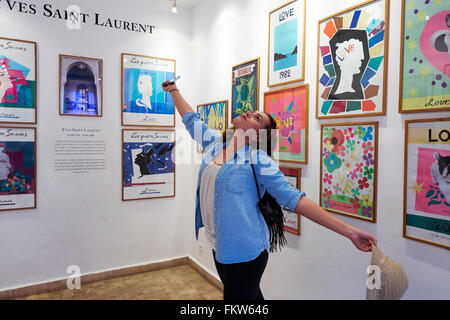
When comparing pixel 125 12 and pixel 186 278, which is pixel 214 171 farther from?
pixel 125 12

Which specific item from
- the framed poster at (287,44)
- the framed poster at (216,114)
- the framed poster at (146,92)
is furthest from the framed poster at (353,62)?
the framed poster at (146,92)

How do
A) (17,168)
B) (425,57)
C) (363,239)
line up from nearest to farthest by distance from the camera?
1. (363,239)
2. (425,57)
3. (17,168)

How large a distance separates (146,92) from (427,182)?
2470 mm

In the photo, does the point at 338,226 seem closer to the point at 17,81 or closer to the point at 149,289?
the point at 149,289

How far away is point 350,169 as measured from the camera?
1626 mm

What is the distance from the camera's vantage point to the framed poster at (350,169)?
1.53 m

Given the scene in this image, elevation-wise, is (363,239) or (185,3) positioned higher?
(185,3)

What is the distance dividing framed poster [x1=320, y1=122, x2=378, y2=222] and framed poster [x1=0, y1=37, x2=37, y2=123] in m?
2.35

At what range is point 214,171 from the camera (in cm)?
146

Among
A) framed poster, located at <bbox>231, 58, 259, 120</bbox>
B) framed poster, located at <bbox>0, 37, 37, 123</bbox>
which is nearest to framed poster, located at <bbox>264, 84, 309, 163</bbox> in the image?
framed poster, located at <bbox>231, 58, 259, 120</bbox>

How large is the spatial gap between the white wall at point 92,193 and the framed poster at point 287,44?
1319 millimetres

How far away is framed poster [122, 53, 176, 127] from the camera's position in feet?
9.52

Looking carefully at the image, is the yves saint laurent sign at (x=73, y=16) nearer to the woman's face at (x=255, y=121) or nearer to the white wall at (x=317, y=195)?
the white wall at (x=317, y=195)

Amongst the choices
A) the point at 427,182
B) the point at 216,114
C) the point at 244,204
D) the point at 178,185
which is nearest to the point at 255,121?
the point at 244,204
